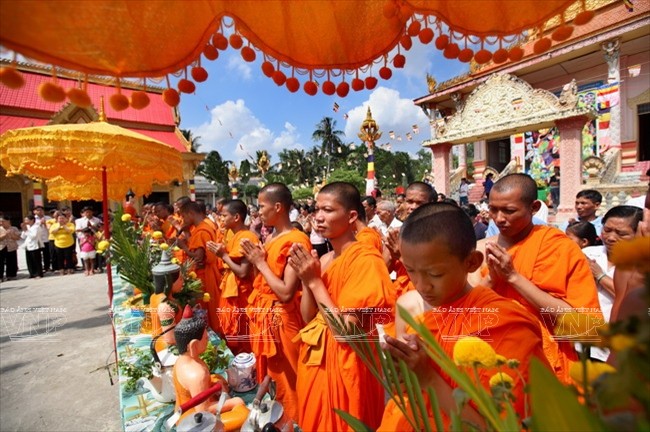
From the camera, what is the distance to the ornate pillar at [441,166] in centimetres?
1318

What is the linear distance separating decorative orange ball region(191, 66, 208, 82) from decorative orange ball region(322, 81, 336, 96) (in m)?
0.66

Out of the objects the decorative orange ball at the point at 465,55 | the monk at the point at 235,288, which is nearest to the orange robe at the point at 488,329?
the decorative orange ball at the point at 465,55

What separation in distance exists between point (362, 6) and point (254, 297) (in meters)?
2.23

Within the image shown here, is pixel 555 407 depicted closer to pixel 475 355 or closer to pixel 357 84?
pixel 475 355

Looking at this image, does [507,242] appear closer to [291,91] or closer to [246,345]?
[291,91]

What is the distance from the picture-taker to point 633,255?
1.38 feet

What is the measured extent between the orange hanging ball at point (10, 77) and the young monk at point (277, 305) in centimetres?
173

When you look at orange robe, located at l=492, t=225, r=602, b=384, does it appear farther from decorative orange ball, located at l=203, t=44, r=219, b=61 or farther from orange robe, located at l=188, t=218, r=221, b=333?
orange robe, located at l=188, t=218, r=221, b=333

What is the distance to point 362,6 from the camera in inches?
62.1

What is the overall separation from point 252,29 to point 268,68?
18cm

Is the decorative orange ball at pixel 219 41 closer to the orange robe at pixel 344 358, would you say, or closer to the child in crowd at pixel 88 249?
the orange robe at pixel 344 358

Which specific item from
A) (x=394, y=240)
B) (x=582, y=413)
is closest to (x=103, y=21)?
(x=582, y=413)

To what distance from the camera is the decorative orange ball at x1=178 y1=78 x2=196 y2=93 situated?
1267mm

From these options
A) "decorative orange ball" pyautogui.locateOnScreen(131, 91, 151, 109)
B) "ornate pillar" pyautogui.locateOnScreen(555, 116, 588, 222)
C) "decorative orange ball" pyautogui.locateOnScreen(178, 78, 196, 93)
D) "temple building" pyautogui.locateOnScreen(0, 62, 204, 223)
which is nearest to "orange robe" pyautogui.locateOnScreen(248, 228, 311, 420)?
"decorative orange ball" pyautogui.locateOnScreen(178, 78, 196, 93)
